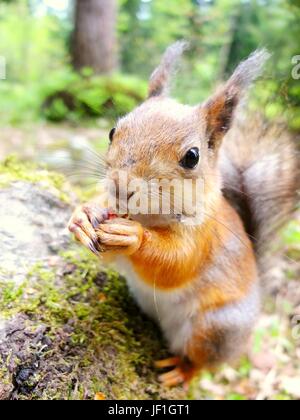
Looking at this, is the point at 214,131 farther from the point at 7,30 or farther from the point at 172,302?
the point at 7,30

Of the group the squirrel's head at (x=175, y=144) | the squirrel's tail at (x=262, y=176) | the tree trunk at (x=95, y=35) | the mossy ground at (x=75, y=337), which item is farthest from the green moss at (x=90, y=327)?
the tree trunk at (x=95, y=35)

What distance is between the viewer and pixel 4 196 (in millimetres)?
2125

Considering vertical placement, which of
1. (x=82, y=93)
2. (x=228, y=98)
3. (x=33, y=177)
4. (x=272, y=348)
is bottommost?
(x=272, y=348)

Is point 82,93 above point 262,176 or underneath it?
above

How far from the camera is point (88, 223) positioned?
5.25 ft

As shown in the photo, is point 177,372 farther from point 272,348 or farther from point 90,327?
point 272,348

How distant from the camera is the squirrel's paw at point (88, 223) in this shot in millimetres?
1536

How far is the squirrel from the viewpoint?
1590 millimetres

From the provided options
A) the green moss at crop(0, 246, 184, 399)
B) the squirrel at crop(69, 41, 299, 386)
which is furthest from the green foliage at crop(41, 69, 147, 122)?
the green moss at crop(0, 246, 184, 399)

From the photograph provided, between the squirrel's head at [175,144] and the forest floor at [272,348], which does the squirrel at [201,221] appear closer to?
the squirrel's head at [175,144]

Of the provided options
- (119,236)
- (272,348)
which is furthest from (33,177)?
(272,348)

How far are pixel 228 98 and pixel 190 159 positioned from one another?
1.13ft

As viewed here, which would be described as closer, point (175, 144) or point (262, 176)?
point (175, 144)

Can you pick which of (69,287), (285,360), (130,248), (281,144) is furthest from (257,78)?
(285,360)
